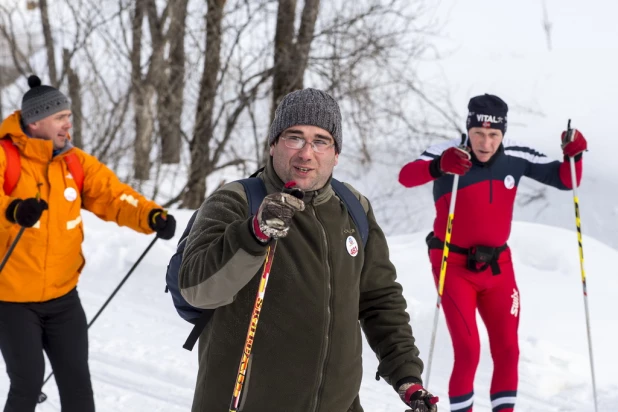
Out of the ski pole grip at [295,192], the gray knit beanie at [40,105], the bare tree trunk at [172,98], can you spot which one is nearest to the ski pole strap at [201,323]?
the ski pole grip at [295,192]

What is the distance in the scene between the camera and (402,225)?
12.1 metres

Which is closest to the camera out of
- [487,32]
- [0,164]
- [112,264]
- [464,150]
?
[0,164]

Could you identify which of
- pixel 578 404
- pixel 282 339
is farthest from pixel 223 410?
pixel 578 404

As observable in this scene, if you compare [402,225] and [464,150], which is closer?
[464,150]

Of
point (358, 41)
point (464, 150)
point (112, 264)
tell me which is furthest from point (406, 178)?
point (358, 41)

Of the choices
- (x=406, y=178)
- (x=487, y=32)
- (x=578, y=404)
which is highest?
(x=487, y=32)

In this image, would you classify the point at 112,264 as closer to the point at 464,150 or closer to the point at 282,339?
the point at 464,150

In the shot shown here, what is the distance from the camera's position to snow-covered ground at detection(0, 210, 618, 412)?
5129mm

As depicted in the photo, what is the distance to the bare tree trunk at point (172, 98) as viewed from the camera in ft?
37.4

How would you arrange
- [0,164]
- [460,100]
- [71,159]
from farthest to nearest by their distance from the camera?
[460,100] → [71,159] → [0,164]

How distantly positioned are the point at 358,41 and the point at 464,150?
6.52 m

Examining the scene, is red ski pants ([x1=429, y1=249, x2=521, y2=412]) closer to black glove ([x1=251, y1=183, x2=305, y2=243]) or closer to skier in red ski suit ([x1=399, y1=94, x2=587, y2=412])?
skier in red ski suit ([x1=399, y1=94, x2=587, y2=412])

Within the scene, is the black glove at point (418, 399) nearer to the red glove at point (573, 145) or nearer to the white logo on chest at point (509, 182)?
the white logo on chest at point (509, 182)

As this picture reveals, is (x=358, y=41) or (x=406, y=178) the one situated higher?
(x=358, y=41)
